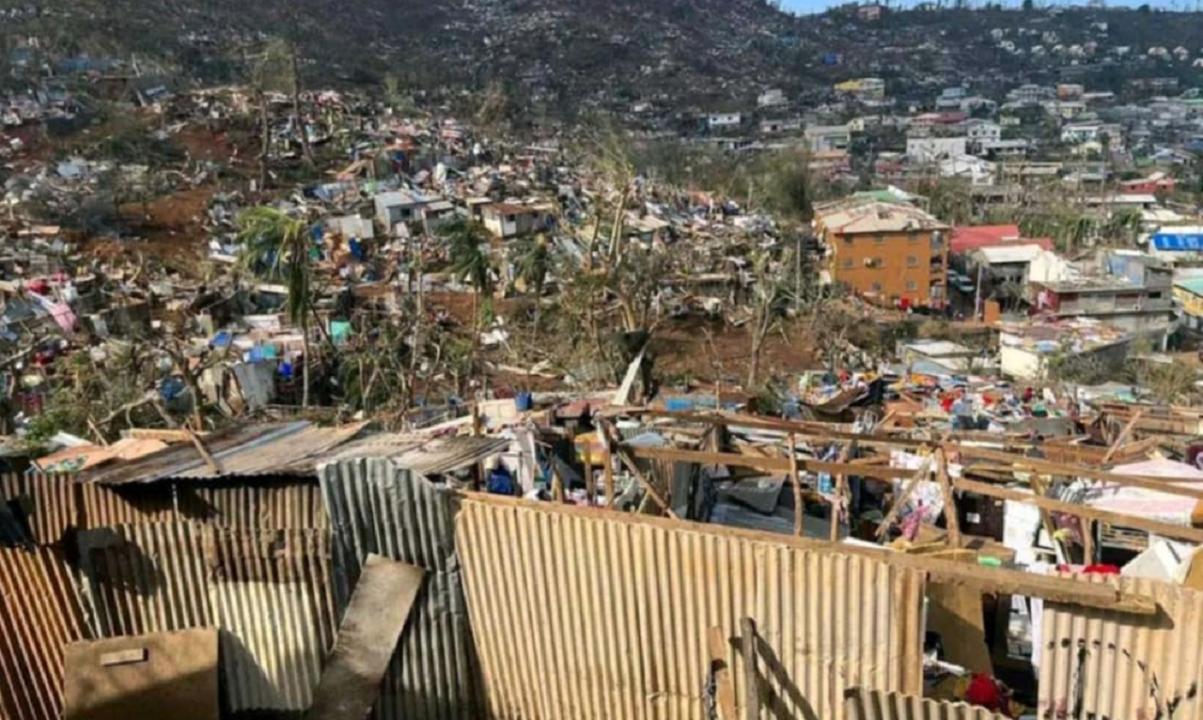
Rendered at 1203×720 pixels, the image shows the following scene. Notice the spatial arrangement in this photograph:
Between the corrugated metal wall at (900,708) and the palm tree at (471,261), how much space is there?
47.9 ft

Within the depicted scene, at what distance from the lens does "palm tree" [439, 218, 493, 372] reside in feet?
63.7

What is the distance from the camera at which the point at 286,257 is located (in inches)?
701

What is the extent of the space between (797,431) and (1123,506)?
1.68 meters

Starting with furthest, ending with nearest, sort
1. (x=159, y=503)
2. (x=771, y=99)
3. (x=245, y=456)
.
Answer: (x=771, y=99)
(x=245, y=456)
(x=159, y=503)

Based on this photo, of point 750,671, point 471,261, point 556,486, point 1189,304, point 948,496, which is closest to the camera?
point 750,671

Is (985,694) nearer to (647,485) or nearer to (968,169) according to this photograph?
(647,485)

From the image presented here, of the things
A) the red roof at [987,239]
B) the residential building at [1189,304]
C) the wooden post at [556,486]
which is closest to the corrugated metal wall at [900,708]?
the wooden post at [556,486]

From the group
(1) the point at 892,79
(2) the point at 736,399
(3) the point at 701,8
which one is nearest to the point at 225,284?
(2) the point at 736,399

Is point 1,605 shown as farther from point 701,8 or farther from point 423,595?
point 701,8

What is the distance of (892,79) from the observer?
360 ft

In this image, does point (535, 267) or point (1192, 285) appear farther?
point (1192, 285)

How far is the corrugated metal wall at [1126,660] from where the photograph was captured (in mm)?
3008

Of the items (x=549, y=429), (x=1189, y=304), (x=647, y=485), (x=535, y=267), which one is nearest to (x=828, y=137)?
(x=1189, y=304)

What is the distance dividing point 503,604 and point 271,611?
102 cm
